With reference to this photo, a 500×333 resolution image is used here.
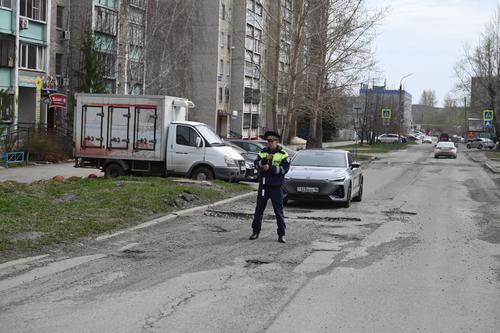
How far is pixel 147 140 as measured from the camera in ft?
66.2

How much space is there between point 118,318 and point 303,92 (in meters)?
29.6

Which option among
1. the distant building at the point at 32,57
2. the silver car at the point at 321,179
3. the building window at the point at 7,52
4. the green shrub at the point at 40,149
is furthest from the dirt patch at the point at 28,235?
the building window at the point at 7,52

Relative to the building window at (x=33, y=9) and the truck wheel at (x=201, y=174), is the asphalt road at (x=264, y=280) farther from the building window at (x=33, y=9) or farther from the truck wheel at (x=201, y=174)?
the building window at (x=33, y=9)

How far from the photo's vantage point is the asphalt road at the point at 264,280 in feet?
19.4

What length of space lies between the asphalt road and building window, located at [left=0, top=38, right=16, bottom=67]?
24.4 metres

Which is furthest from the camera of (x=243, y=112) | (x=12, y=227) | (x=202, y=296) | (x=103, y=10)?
(x=243, y=112)

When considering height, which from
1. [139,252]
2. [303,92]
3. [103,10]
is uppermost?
[103,10]

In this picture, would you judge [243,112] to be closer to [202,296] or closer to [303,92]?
[303,92]

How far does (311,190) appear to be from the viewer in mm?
15555

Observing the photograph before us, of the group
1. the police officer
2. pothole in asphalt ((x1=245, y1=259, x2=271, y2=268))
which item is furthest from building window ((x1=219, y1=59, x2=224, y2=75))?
pothole in asphalt ((x1=245, y1=259, x2=271, y2=268))

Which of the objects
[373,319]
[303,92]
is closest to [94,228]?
[373,319]

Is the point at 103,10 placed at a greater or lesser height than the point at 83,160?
greater

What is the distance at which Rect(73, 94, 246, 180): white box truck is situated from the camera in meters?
20.1

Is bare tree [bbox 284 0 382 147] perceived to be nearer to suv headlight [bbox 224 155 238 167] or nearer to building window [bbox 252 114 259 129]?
suv headlight [bbox 224 155 238 167]
